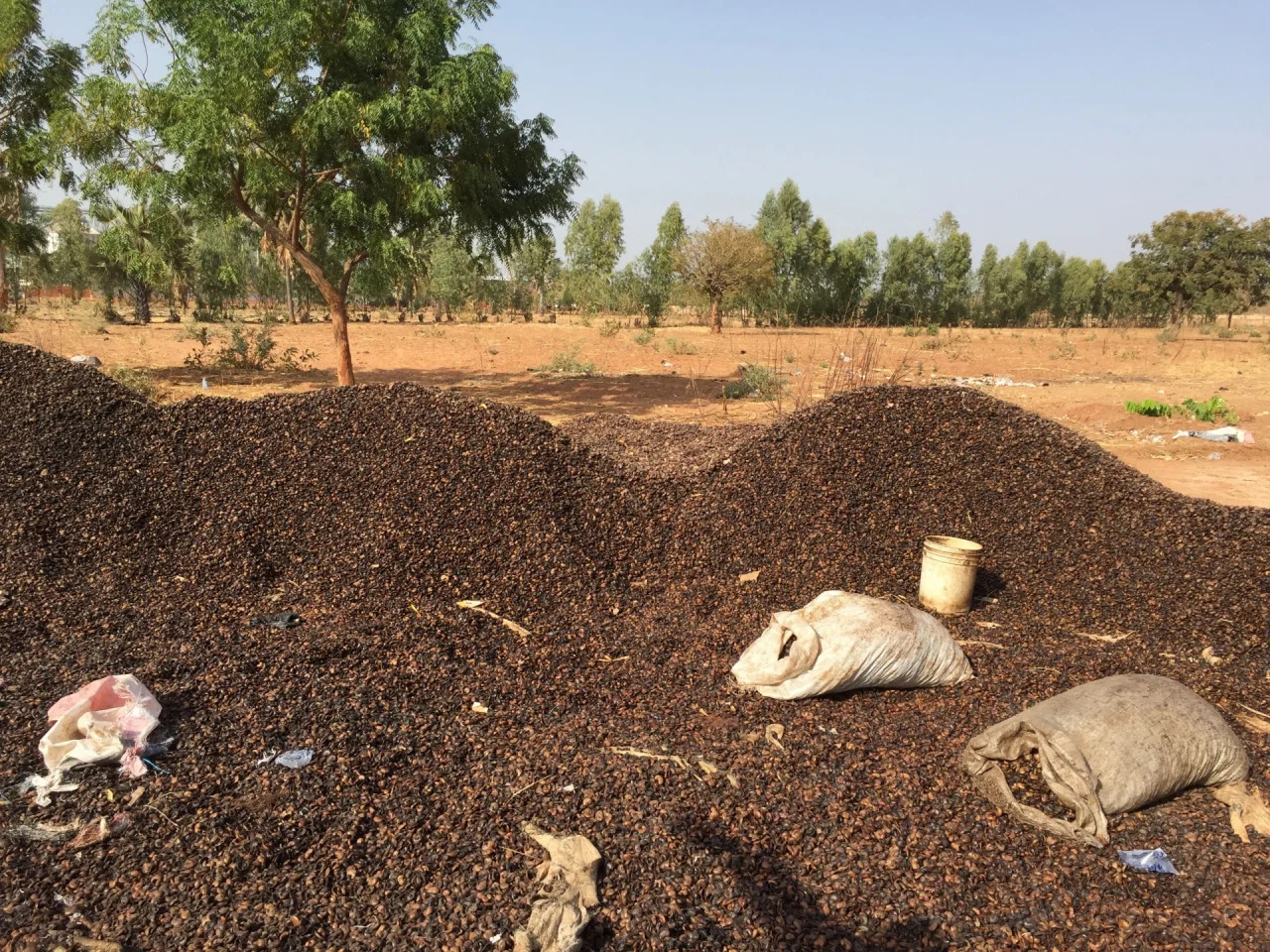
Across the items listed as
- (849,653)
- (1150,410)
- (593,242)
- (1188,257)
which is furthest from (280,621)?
(1188,257)

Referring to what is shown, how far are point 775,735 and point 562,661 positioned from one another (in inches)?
38.6

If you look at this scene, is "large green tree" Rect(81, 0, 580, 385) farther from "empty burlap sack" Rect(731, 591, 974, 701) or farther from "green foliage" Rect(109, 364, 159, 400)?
"empty burlap sack" Rect(731, 591, 974, 701)

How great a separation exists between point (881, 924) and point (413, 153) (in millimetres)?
8809

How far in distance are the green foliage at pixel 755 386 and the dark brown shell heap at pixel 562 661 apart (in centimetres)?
493

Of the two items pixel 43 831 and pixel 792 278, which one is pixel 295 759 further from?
pixel 792 278

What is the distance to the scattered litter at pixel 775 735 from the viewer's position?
2723 millimetres

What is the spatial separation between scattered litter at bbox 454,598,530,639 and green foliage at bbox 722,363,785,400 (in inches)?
273

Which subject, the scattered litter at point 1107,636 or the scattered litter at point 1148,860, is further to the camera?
the scattered litter at point 1107,636

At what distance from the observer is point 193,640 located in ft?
10.7

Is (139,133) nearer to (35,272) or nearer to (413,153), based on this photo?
(413,153)

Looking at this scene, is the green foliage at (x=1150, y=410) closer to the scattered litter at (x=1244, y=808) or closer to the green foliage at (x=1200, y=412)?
the green foliage at (x=1200, y=412)

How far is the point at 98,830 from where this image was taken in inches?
85.4

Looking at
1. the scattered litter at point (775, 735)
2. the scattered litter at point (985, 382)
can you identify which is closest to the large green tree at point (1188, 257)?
the scattered litter at point (985, 382)

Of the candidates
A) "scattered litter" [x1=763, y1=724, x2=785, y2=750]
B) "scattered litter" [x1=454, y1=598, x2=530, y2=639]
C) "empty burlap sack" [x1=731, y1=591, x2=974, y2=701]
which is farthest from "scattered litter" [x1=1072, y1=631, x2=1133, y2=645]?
→ "scattered litter" [x1=454, y1=598, x2=530, y2=639]
